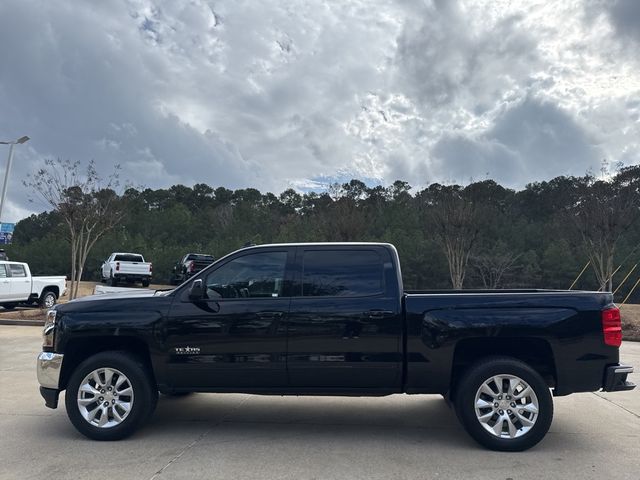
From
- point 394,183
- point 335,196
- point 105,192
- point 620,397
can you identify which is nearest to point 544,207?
point 394,183

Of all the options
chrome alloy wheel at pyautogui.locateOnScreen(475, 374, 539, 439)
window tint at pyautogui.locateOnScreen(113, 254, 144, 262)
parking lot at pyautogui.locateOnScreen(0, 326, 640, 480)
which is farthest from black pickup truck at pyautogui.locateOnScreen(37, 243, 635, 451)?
window tint at pyautogui.locateOnScreen(113, 254, 144, 262)

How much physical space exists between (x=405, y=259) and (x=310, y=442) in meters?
32.2

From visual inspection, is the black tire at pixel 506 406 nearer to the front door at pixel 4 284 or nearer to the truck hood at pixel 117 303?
the truck hood at pixel 117 303

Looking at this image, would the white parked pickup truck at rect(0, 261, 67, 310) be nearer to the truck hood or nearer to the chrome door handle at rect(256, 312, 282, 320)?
the truck hood

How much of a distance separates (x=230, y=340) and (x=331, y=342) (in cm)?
99

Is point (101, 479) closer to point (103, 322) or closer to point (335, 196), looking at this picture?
point (103, 322)

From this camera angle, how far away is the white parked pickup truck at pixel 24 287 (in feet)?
53.5

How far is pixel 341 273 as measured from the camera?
17.3 ft

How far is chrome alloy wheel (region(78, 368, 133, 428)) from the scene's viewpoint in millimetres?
5112

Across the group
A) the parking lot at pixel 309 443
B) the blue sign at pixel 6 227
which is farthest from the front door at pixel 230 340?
the blue sign at pixel 6 227

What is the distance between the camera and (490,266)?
3278 centimetres

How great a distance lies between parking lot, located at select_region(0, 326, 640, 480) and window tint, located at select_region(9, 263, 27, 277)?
36.6 feet

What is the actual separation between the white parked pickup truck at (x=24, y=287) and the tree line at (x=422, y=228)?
4.90 ft

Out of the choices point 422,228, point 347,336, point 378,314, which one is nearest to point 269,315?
point 347,336
